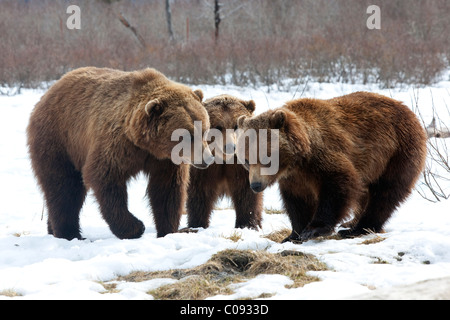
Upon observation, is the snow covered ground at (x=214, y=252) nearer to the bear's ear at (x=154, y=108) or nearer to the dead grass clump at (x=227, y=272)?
the dead grass clump at (x=227, y=272)

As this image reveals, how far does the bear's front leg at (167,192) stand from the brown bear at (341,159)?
933 mm

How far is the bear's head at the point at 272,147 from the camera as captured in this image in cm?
464

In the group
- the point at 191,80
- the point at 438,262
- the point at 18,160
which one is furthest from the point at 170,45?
the point at 438,262

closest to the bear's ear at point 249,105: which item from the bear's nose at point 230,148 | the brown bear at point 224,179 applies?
the brown bear at point 224,179

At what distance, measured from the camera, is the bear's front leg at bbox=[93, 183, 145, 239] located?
544cm

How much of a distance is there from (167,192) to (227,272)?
1771mm

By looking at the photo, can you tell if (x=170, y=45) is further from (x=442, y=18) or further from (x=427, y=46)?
(x=442, y=18)

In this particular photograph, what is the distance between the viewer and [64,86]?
618 centimetres

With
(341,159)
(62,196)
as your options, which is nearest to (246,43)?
(62,196)

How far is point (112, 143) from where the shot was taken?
5.38 metres

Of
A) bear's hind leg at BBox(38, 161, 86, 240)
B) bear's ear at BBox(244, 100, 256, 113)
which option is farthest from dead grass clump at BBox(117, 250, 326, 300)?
bear's hind leg at BBox(38, 161, 86, 240)

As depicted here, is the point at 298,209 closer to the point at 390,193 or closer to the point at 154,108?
the point at 390,193

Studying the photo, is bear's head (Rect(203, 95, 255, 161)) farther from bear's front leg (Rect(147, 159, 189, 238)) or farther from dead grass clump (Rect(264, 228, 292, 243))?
dead grass clump (Rect(264, 228, 292, 243))
